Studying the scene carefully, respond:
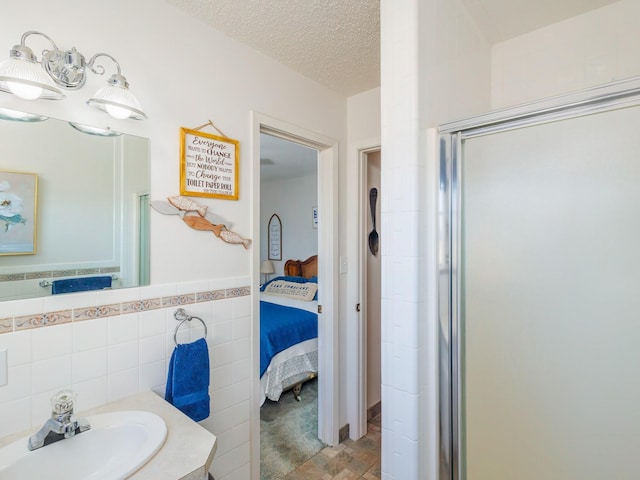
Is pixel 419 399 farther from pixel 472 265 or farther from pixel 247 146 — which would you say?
pixel 247 146

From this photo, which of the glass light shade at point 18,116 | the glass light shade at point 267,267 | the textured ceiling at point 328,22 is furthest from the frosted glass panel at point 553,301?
the glass light shade at point 267,267

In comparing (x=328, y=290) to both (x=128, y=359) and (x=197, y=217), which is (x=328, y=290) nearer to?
(x=197, y=217)

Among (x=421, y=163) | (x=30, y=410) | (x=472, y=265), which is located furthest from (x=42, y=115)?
(x=472, y=265)

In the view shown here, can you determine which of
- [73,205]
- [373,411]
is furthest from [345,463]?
[73,205]

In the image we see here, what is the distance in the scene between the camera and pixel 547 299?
1027 millimetres

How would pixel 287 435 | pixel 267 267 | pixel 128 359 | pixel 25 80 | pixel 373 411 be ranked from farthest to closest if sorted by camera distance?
pixel 267 267 < pixel 373 411 < pixel 287 435 < pixel 128 359 < pixel 25 80

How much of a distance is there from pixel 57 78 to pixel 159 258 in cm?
69

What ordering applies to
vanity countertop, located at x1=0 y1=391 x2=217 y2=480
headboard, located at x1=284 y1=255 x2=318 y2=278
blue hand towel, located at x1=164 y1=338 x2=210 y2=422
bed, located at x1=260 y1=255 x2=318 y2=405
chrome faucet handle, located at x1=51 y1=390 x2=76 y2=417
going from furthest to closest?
1. headboard, located at x1=284 y1=255 x2=318 y2=278
2. bed, located at x1=260 y1=255 x2=318 y2=405
3. blue hand towel, located at x1=164 y1=338 x2=210 y2=422
4. chrome faucet handle, located at x1=51 y1=390 x2=76 y2=417
5. vanity countertop, located at x1=0 y1=391 x2=217 y2=480

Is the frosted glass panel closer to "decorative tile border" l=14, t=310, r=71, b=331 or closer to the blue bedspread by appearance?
"decorative tile border" l=14, t=310, r=71, b=331

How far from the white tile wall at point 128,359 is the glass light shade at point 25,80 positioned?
0.65 m

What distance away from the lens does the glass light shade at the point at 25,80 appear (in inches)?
35.6

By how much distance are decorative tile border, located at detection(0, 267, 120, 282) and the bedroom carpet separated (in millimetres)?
1528

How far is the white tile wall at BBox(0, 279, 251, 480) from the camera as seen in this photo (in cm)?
102

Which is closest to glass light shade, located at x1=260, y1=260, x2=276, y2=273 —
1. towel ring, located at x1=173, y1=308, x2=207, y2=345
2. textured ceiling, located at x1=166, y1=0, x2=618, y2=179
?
textured ceiling, located at x1=166, y1=0, x2=618, y2=179
